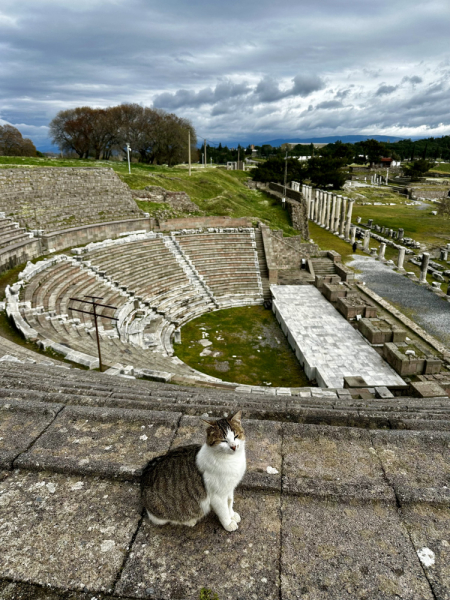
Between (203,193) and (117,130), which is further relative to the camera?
(117,130)

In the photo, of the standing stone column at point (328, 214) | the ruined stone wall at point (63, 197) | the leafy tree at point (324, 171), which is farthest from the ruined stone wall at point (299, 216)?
the leafy tree at point (324, 171)

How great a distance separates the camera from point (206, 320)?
2055 cm

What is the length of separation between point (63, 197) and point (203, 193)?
617 inches

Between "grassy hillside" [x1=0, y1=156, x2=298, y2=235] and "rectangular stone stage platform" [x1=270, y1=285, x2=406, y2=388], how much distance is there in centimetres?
Result: 1274

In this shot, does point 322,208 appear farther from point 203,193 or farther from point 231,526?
point 231,526

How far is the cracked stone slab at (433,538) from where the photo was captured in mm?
2814

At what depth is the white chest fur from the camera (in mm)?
3062

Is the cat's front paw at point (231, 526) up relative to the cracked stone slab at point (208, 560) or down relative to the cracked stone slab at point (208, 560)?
up

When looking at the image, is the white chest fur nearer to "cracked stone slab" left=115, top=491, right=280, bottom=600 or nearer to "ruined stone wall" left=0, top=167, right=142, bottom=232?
"cracked stone slab" left=115, top=491, right=280, bottom=600

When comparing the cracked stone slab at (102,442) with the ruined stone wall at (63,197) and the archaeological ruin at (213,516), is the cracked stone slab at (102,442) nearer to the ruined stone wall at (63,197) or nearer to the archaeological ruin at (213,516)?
the archaeological ruin at (213,516)

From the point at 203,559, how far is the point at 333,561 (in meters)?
1.02

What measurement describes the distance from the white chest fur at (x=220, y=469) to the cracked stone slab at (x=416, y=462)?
5.33 ft

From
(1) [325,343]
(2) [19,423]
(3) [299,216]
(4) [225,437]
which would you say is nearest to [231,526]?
(4) [225,437]

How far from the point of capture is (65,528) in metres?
3.20
